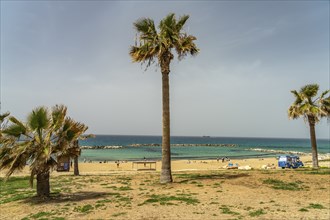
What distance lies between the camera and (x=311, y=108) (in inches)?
1061

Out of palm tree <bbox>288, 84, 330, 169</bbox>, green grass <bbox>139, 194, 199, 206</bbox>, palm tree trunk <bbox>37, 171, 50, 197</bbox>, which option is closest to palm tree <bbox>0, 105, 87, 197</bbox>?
palm tree trunk <bbox>37, 171, 50, 197</bbox>

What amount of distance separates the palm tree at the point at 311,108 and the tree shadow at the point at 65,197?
2118 centimetres

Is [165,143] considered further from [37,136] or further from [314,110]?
[314,110]

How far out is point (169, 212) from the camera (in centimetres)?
1020

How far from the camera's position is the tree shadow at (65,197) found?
41.1 ft

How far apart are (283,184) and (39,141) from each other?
12.9m

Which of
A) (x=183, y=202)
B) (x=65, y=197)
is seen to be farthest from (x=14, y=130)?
(x=183, y=202)

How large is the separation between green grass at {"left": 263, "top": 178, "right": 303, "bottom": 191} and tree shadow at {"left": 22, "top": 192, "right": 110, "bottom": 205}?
8.94 m

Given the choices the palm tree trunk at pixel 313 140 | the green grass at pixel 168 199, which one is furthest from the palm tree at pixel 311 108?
the green grass at pixel 168 199

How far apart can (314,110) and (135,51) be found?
18.3 m

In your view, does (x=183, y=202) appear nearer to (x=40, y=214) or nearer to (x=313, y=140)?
(x=40, y=214)

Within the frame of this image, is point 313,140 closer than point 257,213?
No

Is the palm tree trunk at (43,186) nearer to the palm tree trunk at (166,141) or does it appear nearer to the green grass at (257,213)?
the palm tree trunk at (166,141)

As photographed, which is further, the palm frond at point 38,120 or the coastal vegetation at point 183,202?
the palm frond at point 38,120
